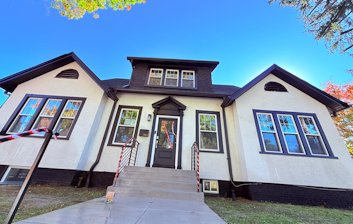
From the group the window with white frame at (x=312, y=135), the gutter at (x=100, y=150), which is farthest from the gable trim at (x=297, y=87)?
the gutter at (x=100, y=150)

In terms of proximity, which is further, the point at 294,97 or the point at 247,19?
the point at 247,19

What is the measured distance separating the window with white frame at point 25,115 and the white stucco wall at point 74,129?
1.04ft

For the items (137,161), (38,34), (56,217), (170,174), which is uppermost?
(38,34)

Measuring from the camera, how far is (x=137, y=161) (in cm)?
621

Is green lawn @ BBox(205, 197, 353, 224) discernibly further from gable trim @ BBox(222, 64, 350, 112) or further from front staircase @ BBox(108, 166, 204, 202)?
gable trim @ BBox(222, 64, 350, 112)

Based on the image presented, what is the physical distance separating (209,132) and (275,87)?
3.80 metres

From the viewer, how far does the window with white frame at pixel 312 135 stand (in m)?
5.94

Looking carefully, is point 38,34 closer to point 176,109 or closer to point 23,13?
point 23,13

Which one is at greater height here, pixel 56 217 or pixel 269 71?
pixel 269 71

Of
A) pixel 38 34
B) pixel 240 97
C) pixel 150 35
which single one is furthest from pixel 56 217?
pixel 38 34

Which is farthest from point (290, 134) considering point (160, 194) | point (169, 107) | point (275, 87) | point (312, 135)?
point (160, 194)

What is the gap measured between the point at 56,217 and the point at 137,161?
4062 mm

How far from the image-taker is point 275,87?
23.6 feet

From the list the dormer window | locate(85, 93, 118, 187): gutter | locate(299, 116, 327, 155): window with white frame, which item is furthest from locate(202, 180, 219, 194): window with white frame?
the dormer window
